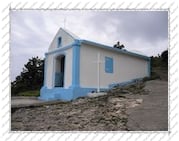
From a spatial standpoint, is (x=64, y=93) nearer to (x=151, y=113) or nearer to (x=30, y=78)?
(x=30, y=78)

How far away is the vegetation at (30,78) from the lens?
3.31m

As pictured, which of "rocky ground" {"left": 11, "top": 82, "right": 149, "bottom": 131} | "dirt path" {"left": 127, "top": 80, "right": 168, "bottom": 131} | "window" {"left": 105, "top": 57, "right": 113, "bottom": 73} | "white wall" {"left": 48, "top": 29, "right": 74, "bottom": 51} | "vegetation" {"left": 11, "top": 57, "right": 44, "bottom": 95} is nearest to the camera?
"dirt path" {"left": 127, "top": 80, "right": 168, "bottom": 131}

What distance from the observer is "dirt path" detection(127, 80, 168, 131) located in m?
2.92

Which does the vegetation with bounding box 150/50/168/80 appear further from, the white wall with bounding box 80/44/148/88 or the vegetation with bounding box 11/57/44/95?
the vegetation with bounding box 11/57/44/95

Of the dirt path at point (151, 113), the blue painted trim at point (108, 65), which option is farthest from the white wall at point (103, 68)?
the dirt path at point (151, 113)

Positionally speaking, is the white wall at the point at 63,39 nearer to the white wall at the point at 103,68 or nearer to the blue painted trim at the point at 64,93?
the white wall at the point at 103,68

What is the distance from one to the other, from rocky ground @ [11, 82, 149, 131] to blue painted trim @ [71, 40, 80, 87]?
28cm

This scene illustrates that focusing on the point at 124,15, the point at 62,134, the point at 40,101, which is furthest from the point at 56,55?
the point at 62,134

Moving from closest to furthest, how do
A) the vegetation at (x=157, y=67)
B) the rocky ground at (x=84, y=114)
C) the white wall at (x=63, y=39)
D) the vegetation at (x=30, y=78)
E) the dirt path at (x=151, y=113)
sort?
the dirt path at (x=151, y=113) < the rocky ground at (x=84, y=114) < the vegetation at (x=30, y=78) < the vegetation at (x=157, y=67) < the white wall at (x=63, y=39)

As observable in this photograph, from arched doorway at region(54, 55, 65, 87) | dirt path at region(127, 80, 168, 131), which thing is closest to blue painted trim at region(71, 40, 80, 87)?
arched doorway at region(54, 55, 65, 87)

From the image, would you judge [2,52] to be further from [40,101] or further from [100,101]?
[100,101]

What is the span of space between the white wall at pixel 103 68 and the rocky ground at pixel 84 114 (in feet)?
0.65

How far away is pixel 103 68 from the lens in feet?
13.4

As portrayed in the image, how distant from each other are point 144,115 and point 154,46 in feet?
3.04
